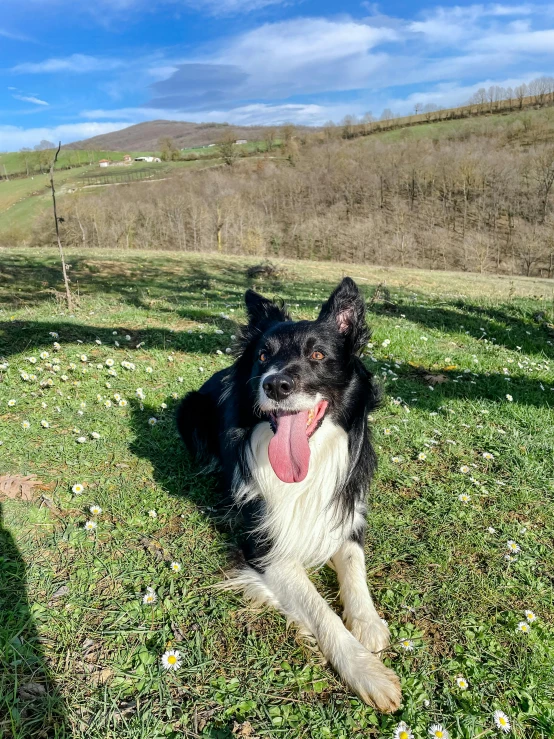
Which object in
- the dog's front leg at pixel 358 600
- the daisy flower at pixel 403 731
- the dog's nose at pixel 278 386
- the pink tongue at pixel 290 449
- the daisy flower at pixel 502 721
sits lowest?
the daisy flower at pixel 502 721

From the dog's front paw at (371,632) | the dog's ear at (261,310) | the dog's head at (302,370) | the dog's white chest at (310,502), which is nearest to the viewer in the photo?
the dog's front paw at (371,632)

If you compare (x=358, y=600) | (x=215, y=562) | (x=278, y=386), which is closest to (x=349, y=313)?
(x=278, y=386)

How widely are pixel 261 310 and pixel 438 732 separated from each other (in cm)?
281

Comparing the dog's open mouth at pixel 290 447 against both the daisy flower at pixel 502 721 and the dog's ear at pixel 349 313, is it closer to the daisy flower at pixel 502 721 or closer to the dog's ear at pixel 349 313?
the dog's ear at pixel 349 313

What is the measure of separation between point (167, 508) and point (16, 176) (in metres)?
114

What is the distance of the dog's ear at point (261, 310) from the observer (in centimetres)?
369

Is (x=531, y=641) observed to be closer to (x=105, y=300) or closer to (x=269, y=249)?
(x=105, y=300)

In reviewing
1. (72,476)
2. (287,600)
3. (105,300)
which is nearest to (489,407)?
(287,600)

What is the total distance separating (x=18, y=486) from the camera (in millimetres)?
3869

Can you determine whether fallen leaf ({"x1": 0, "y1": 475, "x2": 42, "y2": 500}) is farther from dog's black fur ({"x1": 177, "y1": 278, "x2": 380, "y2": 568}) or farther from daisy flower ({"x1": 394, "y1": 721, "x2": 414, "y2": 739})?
daisy flower ({"x1": 394, "y1": 721, "x2": 414, "y2": 739})

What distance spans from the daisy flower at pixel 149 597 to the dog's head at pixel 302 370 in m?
1.09

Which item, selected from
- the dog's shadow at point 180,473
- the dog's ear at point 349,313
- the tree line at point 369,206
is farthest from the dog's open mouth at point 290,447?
the tree line at point 369,206

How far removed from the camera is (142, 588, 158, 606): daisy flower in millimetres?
2877

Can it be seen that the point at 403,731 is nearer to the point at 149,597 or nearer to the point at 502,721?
the point at 502,721
